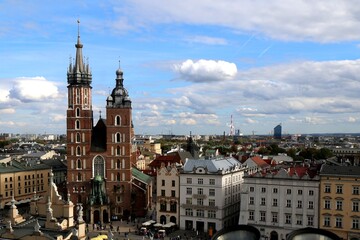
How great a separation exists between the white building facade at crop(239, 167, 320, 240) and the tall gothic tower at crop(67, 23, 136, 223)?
98.7ft

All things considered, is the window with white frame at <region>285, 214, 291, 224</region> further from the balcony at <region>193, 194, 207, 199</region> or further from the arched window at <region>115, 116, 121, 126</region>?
the arched window at <region>115, 116, 121, 126</region>

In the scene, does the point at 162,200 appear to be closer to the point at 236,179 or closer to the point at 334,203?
the point at 236,179

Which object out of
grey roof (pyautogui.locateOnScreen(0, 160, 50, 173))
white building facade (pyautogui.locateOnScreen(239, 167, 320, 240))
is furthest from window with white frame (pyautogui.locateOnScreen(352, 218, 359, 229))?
grey roof (pyautogui.locateOnScreen(0, 160, 50, 173))

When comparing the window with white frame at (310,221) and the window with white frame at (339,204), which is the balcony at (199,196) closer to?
the window with white frame at (310,221)

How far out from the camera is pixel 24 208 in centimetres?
10262

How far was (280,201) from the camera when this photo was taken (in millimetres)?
73312

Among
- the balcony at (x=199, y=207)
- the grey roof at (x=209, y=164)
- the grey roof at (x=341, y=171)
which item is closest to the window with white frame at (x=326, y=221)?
the grey roof at (x=341, y=171)

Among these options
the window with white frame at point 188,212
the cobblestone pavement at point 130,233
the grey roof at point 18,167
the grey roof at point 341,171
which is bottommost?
the cobblestone pavement at point 130,233

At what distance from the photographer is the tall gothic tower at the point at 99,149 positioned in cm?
9412

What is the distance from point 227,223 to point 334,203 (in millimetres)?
21671

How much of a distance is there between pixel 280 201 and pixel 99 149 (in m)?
42.4

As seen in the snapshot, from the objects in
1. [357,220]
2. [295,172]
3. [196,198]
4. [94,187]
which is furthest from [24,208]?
[357,220]

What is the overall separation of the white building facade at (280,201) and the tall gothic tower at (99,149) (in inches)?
1184

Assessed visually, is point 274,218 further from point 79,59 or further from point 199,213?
point 79,59
